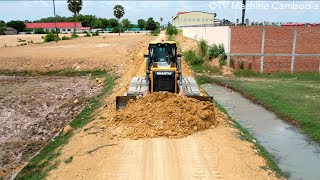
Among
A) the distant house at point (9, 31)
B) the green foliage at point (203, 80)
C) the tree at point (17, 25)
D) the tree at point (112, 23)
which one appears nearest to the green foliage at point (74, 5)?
the distant house at point (9, 31)

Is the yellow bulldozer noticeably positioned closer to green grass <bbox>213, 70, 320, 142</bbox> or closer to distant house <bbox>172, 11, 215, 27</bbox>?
green grass <bbox>213, 70, 320, 142</bbox>

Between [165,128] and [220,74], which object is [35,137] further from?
[220,74]

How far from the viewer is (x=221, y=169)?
28.8 feet

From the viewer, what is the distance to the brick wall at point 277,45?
27.4 metres

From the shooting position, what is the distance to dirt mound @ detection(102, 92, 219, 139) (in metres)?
11.1

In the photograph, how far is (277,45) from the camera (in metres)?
27.6

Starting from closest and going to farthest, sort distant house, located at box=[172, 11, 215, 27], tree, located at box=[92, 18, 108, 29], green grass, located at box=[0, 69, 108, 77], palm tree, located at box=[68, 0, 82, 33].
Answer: green grass, located at box=[0, 69, 108, 77], distant house, located at box=[172, 11, 215, 27], palm tree, located at box=[68, 0, 82, 33], tree, located at box=[92, 18, 108, 29]

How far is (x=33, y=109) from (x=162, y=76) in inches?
304

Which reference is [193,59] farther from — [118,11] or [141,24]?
[141,24]

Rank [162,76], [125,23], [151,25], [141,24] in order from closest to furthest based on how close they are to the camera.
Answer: [162,76], [151,25], [125,23], [141,24]

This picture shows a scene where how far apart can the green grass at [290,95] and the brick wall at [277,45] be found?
3.93ft

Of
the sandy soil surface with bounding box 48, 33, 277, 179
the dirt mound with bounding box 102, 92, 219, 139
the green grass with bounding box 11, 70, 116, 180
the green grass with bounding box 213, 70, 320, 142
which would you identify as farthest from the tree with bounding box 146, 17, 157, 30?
the sandy soil surface with bounding box 48, 33, 277, 179

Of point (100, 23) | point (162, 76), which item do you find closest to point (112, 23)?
point (100, 23)

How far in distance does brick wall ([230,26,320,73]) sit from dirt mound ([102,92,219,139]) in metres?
16.7
